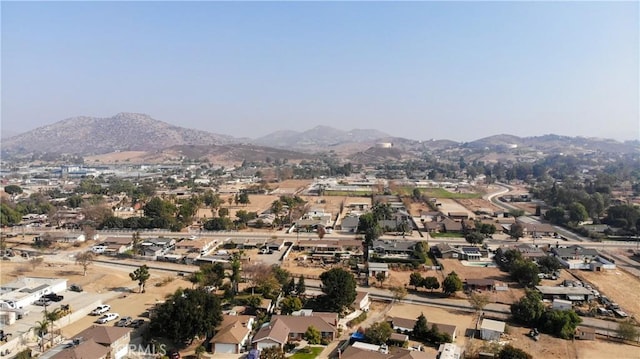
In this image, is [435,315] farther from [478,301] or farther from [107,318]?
[107,318]

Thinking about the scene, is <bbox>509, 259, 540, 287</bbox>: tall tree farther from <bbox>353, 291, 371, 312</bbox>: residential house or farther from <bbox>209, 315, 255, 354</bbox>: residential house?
<bbox>209, 315, 255, 354</bbox>: residential house

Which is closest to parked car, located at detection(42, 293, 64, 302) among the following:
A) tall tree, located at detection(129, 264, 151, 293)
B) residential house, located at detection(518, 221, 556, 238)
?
tall tree, located at detection(129, 264, 151, 293)

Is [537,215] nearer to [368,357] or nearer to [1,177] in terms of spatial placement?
[368,357]

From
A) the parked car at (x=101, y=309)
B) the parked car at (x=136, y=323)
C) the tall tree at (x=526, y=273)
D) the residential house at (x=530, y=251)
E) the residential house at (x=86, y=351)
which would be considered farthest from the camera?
the residential house at (x=530, y=251)

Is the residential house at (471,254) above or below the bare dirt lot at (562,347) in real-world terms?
above

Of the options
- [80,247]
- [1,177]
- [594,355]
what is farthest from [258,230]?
[1,177]

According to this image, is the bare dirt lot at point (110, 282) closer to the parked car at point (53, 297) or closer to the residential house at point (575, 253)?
the parked car at point (53, 297)

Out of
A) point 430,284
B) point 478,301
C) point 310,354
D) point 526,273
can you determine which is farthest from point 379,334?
point 526,273

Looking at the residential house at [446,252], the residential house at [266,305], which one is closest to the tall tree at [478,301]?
the residential house at [446,252]
